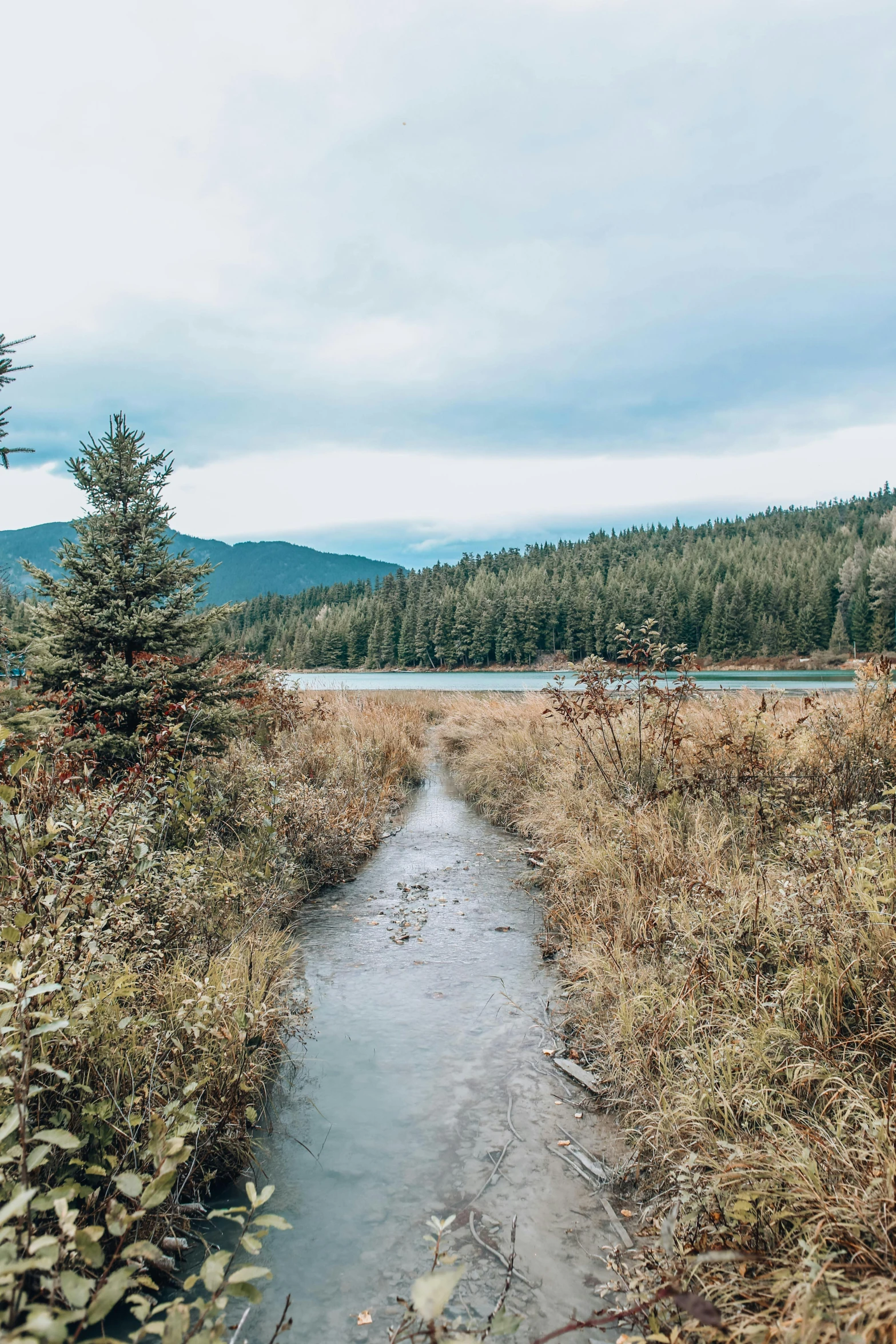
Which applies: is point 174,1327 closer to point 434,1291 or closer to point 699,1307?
point 434,1291

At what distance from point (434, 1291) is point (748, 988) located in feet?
9.98

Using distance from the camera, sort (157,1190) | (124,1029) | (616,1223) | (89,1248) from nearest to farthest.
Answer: (89,1248) → (157,1190) → (616,1223) → (124,1029)

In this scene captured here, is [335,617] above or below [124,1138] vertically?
above

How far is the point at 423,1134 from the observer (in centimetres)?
362

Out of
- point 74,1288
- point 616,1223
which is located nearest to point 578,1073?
point 616,1223

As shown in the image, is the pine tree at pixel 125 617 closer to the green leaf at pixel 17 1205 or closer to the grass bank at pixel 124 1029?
the grass bank at pixel 124 1029

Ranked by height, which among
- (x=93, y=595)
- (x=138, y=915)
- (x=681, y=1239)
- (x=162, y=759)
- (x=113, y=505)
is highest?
(x=113, y=505)

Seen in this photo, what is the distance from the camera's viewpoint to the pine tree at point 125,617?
713 cm

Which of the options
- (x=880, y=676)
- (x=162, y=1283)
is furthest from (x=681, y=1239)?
(x=880, y=676)

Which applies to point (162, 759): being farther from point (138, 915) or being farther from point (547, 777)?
point (547, 777)

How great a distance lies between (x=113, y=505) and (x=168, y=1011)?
6.00m

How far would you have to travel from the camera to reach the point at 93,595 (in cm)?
741

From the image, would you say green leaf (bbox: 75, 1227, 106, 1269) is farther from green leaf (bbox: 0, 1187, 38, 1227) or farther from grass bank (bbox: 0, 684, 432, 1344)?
green leaf (bbox: 0, 1187, 38, 1227)

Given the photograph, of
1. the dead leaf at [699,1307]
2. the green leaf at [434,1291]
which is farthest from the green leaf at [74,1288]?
the dead leaf at [699,1307]
